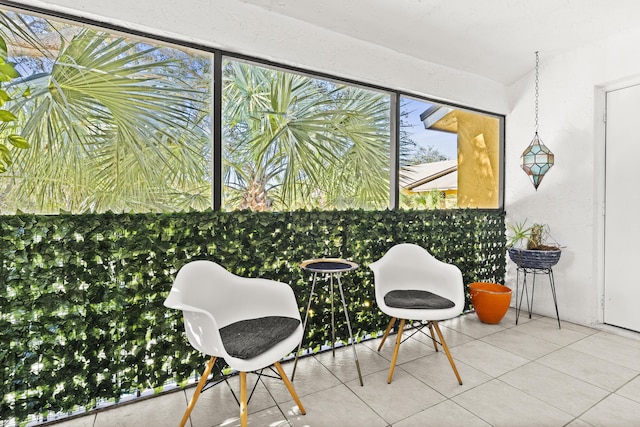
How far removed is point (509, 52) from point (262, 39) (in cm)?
244

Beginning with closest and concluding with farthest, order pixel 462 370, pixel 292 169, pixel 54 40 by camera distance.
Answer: pixel 462 370 < pixel 54 40 < pixel 292 169

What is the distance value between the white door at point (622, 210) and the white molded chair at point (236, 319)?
3136 mm

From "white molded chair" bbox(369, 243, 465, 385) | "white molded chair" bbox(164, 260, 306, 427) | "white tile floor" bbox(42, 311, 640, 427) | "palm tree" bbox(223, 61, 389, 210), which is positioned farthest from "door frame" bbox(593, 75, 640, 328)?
"white molded chair" bbox(164, 260, 306, 427)

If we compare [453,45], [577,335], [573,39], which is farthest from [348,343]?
[573,39]

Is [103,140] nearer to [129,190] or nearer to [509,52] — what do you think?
[129,190]

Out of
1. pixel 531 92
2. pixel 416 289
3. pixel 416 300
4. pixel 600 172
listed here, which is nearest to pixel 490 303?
pixel 416 289

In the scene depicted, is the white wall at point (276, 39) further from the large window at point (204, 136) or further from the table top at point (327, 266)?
the table top at point (327, 266)

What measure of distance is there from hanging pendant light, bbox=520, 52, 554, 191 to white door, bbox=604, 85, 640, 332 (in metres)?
0.48

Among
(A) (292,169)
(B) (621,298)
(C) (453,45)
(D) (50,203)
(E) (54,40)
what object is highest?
(C) (453,45)

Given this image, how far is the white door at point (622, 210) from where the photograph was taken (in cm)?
300

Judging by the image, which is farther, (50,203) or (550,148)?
(550,148)

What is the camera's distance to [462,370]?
2.37m

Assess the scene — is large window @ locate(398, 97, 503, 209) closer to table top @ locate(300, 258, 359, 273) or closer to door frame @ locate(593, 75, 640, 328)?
door frame @ locate(593, 75, 640, 328)

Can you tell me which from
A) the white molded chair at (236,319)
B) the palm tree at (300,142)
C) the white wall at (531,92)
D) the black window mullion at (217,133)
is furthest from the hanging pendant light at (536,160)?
the black window mullion at (217,133)
